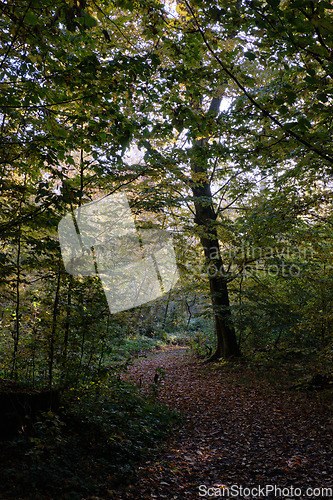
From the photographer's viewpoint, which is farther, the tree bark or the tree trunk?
the tree trunk

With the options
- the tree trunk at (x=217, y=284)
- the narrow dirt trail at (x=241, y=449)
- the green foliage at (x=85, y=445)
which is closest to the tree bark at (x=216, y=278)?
the tree trunk at (x=217, y=284)

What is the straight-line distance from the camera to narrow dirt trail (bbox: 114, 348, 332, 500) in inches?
136

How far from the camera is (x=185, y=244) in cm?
984

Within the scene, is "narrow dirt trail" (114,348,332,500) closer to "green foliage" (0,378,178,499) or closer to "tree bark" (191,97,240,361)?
"green foliage" (0,378,178,499)

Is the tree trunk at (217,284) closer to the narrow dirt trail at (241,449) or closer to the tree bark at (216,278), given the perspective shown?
the tree bark at (216,278)

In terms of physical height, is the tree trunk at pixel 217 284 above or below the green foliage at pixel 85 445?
above

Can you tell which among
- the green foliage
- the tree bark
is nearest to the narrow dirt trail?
the green foliage

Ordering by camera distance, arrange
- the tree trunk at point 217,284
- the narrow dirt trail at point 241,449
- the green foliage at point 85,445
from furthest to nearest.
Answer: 1. the tree trunk at point 217,284
2. the narrow dirt trail at point 241,449
3. the green foliage at point 85,445

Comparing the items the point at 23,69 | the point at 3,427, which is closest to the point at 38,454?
the point at 3,427

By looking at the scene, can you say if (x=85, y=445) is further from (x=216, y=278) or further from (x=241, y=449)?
(x=216, y=278)

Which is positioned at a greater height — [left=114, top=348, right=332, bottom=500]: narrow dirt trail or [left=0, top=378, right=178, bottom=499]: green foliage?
[left=0, top=378, right=178, bottom=499]: green foliage

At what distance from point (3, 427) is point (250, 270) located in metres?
7.98

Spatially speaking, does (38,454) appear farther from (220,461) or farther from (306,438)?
(306,438)

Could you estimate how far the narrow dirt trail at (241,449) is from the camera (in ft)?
11.3
